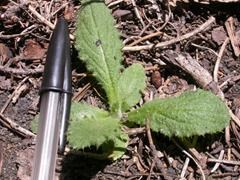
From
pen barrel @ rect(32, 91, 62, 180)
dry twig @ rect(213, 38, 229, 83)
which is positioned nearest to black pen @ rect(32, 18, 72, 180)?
pen barrel @ rect(32, 91, 62, 180)

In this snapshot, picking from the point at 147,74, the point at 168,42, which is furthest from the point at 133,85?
the point at 168,42

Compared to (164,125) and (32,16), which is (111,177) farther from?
(32,16)

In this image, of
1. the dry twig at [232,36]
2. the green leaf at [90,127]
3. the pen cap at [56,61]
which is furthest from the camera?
the dry twig at [232,36]

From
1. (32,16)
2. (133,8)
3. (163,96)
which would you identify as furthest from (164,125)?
(32,16)

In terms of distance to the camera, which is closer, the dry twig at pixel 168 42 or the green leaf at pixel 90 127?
the green leaf at pixel 90 127

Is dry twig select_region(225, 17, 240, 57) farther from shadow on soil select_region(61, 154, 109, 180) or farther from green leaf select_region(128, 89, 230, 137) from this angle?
shadow on soil select_region(61, 154, 109, 180)

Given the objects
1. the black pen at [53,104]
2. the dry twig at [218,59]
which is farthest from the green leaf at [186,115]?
the black pen at [53,104]

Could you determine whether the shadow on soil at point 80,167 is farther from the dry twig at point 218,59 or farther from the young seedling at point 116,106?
the dry twig at point 218,59
